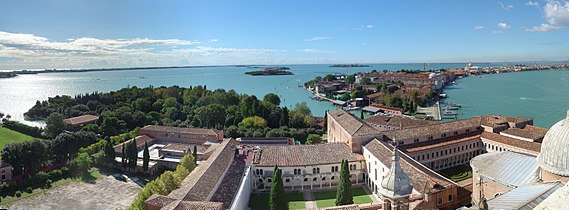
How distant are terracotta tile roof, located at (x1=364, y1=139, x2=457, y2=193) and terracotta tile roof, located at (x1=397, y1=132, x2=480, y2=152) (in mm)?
3948

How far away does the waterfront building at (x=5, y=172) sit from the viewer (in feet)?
73.4

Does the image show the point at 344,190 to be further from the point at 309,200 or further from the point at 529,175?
the point at 529,175

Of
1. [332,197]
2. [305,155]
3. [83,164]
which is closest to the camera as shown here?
[332,197]

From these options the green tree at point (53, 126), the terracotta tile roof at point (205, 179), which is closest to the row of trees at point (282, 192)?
the terracotta tile roof at point (205, 179)

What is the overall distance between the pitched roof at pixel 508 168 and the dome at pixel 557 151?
1754 mm

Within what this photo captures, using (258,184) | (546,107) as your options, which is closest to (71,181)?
(258,184)

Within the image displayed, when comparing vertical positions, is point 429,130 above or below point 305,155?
above

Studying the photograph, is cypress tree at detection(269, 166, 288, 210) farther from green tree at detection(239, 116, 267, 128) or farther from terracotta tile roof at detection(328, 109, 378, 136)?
green tree at detection(239, 116, 267, 128)

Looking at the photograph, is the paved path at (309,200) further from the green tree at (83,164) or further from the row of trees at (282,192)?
the green tree at (83,164)

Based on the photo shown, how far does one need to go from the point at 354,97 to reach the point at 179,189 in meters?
47.0

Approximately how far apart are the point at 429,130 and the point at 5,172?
84.2 feet

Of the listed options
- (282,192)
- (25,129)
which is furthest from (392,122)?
(25,129)

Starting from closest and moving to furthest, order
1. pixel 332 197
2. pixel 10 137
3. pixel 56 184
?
pixel 332 197, pixel 56 184, pixel 10 137

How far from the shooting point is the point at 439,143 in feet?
75.2
